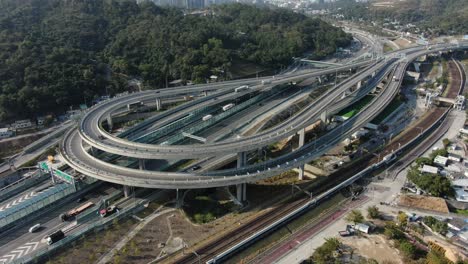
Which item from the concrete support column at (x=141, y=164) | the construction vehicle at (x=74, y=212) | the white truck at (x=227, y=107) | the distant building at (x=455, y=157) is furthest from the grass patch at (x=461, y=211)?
the construction vehicle at (x=74, y=212)

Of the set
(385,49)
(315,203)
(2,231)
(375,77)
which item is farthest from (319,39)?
(2,231)

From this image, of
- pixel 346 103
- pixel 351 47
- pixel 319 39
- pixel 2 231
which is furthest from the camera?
pixel 351 47

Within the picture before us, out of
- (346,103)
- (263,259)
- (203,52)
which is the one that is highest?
(203,52)

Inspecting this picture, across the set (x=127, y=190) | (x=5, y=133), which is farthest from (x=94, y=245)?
(x=5, y=133)

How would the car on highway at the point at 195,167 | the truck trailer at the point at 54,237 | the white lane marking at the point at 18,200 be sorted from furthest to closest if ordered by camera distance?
the car on highway at the point at 195,167 → the white lane marking at the point at 18,200 → the truck trailer at the point at 54,237

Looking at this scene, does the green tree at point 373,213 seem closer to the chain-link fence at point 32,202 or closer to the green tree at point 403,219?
the green tree at point 403,219

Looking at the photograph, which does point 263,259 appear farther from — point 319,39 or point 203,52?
point 319,39

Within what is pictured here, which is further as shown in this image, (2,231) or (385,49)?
(385,49)
